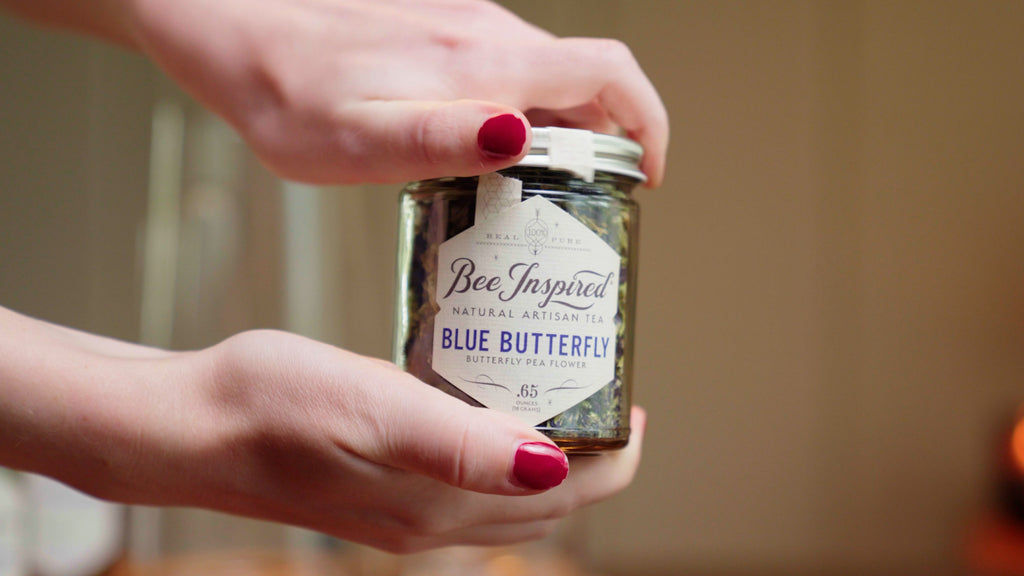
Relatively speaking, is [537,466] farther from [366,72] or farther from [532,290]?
[366,72]

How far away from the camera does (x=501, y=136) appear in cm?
53

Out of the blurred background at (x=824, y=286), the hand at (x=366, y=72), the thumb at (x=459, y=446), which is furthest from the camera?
the blurred background at (x=824, y=286)

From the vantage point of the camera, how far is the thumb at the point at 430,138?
21.1 inches

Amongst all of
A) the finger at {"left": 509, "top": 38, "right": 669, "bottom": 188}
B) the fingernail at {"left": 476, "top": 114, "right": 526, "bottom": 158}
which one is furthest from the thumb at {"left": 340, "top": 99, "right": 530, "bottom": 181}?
the finger at {"left": 509, "top": 38, "right": 669, "bottom": 188}

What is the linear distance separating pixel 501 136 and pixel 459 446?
0.17m

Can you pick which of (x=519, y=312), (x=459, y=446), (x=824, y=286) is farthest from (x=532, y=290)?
(x=824, y=286)

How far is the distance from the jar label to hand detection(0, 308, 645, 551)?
0.05 m

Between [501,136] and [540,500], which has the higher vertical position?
[501,136]

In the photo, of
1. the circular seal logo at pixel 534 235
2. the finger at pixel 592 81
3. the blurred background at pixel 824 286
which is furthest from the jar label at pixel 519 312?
the blurred background at pixel 824 286

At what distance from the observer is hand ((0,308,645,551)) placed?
20.0 inches

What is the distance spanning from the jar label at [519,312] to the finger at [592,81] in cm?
13

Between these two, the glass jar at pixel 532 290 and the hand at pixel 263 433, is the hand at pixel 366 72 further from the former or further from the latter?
the hand at pixel 263 433

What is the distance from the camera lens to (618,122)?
2.37 ft

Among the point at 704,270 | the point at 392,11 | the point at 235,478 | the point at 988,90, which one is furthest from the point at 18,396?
the point at 988,90
